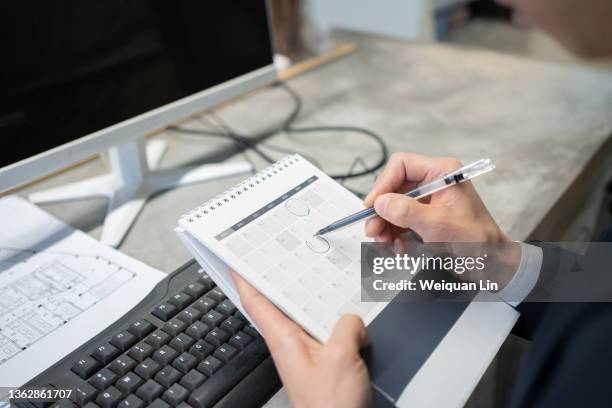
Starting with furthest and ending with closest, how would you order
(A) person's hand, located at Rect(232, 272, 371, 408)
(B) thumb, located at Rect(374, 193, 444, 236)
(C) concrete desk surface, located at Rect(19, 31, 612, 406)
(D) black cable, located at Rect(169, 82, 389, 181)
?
1. (D) black cable, located at Rect(169, 82, 389, 181)
2. (C) concrete desk surface, located at Rect(19, 31, 612, 406)
3. (B) thumb, located at Rect(374, 193, 444, 236)
4. (A) person's hand, located at Rect(232, 272, 371, 408)

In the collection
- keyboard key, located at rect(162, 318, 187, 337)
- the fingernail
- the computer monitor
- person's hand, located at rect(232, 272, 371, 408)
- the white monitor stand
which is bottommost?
the white monitor stand

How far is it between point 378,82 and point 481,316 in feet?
2.54

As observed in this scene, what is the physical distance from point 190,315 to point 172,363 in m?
0.06

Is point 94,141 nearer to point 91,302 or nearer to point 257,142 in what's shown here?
point 91,302

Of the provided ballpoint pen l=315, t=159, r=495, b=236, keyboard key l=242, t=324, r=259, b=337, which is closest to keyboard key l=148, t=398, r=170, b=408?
keyboard key l=242, t=324, r=259, b=337

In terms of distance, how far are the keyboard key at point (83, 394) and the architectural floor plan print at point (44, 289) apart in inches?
4.6

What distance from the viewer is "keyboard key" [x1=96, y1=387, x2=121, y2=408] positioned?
444 millimetres

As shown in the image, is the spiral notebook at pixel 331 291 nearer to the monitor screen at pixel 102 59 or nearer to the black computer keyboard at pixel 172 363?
the black computer keyboard at pixel 172 363

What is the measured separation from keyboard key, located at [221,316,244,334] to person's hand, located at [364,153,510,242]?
0.55 feet

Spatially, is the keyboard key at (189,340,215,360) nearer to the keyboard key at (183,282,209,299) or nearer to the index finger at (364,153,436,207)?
the keyboard key at (183,282,209,299)

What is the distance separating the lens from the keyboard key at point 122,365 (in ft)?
1.55

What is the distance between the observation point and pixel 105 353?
489 millimetres

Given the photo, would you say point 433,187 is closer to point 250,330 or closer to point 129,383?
point 250,330

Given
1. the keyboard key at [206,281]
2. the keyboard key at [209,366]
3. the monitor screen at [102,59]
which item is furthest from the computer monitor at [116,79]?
the keyboard key at [209,366]
